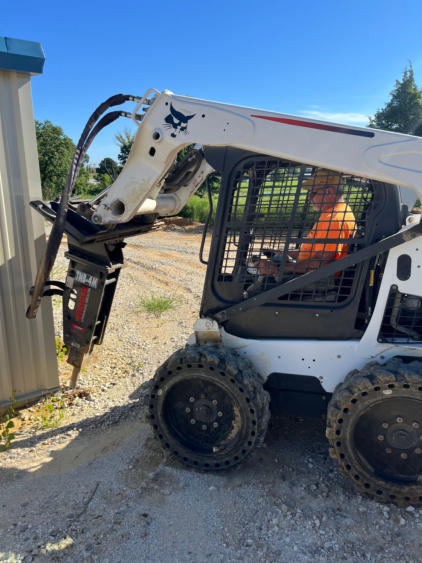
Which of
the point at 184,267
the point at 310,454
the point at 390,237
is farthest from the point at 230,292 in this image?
the point at 184,267

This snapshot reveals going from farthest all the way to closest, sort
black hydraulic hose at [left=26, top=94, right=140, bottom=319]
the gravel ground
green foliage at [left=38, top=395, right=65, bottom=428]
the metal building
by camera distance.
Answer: green foliage at [left=38, top=395, right=65, bottom=428] < the metal building < black hydraulic hose at [left=26, top=94, right=140, bottom=319] < the gravel ground

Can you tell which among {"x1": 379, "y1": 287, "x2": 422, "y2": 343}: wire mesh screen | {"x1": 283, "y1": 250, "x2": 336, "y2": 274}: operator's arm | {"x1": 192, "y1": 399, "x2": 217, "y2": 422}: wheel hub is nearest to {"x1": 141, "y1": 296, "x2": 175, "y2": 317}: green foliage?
{"x1": 192, "y1": 399, "x2": 217, "y2": 422}: wheel hub

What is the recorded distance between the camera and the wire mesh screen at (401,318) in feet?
9.63

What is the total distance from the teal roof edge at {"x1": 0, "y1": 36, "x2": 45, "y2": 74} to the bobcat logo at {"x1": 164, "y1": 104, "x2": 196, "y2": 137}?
1.53 metres

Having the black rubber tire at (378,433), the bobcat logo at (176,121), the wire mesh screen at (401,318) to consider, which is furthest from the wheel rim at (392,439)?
the bobcat logo at (176,121)

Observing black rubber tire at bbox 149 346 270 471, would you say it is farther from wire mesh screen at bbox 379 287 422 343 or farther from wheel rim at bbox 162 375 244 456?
wire mesh screen at bbox 379 287 422 343

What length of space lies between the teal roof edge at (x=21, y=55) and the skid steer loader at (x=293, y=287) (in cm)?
92

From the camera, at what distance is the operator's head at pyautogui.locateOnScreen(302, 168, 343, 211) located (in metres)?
2.84

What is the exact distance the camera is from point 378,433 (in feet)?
9.27

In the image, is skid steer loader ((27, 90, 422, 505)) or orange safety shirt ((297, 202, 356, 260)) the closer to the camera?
skid steer loader ((27, 90, 422, 505))

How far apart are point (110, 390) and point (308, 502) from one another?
8.08 feet

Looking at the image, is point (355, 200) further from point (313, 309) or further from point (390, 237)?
point (313, 309)

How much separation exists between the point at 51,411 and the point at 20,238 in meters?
1.64

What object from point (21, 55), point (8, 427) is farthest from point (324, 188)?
point (8, 427)
